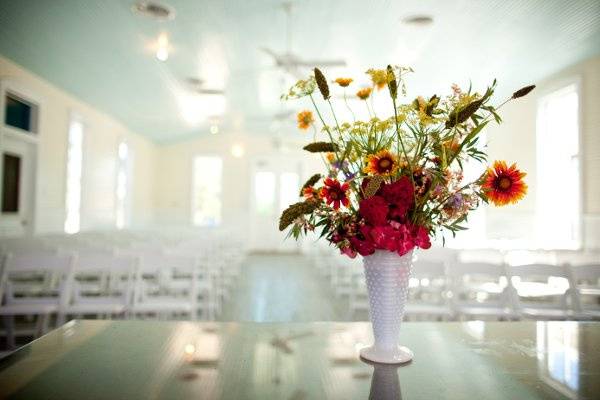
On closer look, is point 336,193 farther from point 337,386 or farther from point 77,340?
point 77,340

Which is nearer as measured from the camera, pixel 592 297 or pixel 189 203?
pixel 592 297

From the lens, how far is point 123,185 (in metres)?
11.2

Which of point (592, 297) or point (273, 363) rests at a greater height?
point (273, 363)

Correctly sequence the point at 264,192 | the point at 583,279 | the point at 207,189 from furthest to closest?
the point at 264,192 → the point at 207,189 → the point at 583,279

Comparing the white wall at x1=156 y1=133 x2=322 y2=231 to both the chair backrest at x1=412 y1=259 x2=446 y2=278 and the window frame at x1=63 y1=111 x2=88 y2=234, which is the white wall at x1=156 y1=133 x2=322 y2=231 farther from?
the chair backrest at x1=412 y1=259 x2=446 y2=278

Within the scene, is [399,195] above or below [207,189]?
below

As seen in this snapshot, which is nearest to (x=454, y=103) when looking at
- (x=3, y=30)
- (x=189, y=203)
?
(x=3, y=30)

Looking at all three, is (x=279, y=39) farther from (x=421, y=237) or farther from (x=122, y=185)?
(x=122, y=185)

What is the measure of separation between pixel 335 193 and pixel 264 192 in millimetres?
13391

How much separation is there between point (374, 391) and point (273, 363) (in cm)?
30

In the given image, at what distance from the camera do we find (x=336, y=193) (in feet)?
3.67

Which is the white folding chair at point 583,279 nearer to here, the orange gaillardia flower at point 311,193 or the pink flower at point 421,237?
the pink flower at point 421,237

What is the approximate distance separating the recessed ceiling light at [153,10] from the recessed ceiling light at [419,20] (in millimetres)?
2752

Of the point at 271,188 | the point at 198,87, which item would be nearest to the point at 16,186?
the point at 198,87
